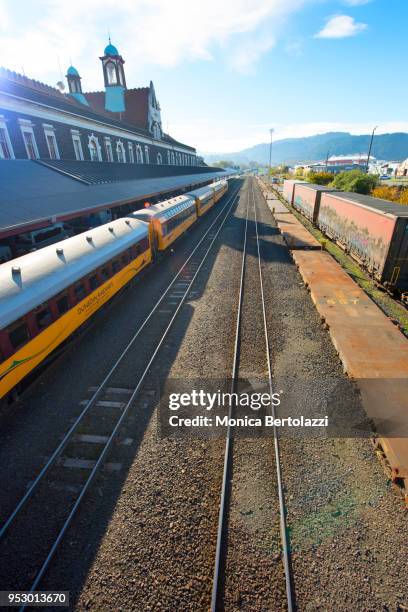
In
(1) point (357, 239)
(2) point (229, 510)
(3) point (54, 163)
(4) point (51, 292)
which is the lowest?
(2) point (229, 510)

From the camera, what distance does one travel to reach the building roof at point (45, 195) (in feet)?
42.0

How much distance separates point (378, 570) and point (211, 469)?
3.42 m

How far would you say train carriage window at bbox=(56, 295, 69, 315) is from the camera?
948 cm

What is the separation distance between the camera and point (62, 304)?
970 centimetres

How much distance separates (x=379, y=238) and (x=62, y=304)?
14797mm

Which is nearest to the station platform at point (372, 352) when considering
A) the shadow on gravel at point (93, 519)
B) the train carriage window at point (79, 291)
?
the shadow on gravel at point (93, 519)

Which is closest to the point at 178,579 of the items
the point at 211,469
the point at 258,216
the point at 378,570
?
the point at 211,469

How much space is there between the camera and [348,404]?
8336 mm

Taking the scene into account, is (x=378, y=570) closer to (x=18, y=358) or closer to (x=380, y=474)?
(x=380, y=474)

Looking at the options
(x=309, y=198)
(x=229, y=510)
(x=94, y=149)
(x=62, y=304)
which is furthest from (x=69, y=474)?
(x=94, y=149)

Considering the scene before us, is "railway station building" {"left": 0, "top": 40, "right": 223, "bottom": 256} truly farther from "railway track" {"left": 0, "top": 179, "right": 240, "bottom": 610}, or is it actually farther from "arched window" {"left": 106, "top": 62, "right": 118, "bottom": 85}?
"arched window" {"left": 106, "top": 62, "right": 118, "bottom": 85}

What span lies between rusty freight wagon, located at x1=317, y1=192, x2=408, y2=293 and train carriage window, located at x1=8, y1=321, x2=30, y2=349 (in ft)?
49.2

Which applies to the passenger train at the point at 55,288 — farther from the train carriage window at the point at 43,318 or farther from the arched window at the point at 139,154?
the arched window at the point at 139,154

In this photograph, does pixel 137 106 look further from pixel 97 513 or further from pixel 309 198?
pixel 97 513
